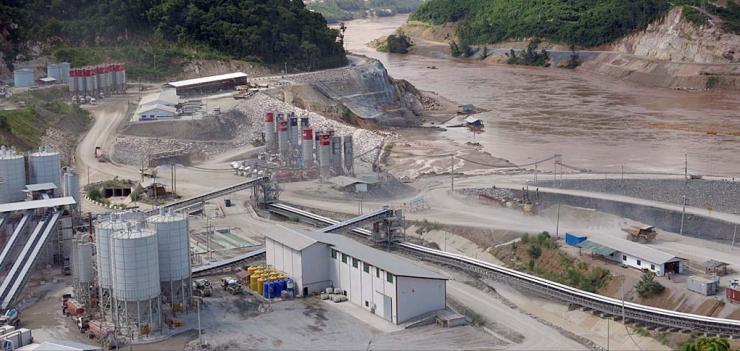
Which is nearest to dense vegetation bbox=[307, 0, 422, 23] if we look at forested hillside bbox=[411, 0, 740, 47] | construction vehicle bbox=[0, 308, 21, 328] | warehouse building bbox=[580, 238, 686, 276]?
forested hillside bbox=[411, 0, 740, 47]

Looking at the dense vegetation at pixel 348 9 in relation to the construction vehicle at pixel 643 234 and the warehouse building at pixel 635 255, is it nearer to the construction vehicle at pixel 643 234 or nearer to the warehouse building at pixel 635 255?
the construction vehicle at pixel 643 234

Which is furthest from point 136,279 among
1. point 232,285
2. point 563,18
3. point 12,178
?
point 563,18

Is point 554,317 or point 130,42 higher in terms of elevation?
point 130,42

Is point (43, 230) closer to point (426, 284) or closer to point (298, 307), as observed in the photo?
point (298, 307)

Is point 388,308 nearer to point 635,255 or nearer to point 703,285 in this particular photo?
point 635,255

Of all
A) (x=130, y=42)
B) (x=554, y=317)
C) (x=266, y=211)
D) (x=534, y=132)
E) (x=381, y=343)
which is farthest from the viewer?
(x=130, y=42)

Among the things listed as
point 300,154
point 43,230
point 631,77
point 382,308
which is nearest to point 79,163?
point 300,154
